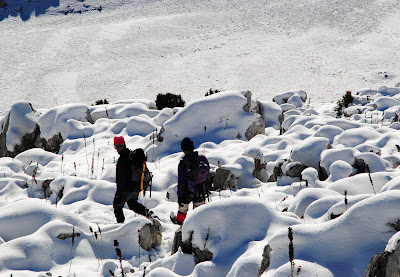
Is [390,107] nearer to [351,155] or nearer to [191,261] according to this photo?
[351,155]

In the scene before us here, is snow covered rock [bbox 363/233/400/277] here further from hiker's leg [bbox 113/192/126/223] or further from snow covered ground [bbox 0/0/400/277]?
hiker's leg [bbox 113/192/126/223]

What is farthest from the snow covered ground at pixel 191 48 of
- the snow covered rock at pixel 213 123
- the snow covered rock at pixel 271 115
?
the snow covered rock at pixel 213 123

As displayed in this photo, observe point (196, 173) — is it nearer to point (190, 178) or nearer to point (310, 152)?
point (190, 178)

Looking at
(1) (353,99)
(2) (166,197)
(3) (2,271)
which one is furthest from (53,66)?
(3) (2,271)

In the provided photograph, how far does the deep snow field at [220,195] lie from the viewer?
106 inches

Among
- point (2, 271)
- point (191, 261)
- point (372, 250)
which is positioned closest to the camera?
point (372, 250)

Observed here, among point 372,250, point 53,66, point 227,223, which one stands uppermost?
point 372,250

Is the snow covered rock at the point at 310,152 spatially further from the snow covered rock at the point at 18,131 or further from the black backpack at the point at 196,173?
the snow covered rock at the point at 18,131

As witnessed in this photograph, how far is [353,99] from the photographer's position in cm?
1212

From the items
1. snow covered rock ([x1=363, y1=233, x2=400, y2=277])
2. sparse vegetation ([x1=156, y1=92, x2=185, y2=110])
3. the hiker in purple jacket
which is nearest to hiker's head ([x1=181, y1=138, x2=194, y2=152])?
the hiker in purple jacket

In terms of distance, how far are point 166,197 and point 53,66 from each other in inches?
1202

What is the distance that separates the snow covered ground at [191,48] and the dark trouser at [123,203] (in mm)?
18499

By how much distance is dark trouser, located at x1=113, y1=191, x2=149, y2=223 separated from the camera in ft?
15.2

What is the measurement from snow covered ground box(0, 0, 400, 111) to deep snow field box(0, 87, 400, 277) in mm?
14568
